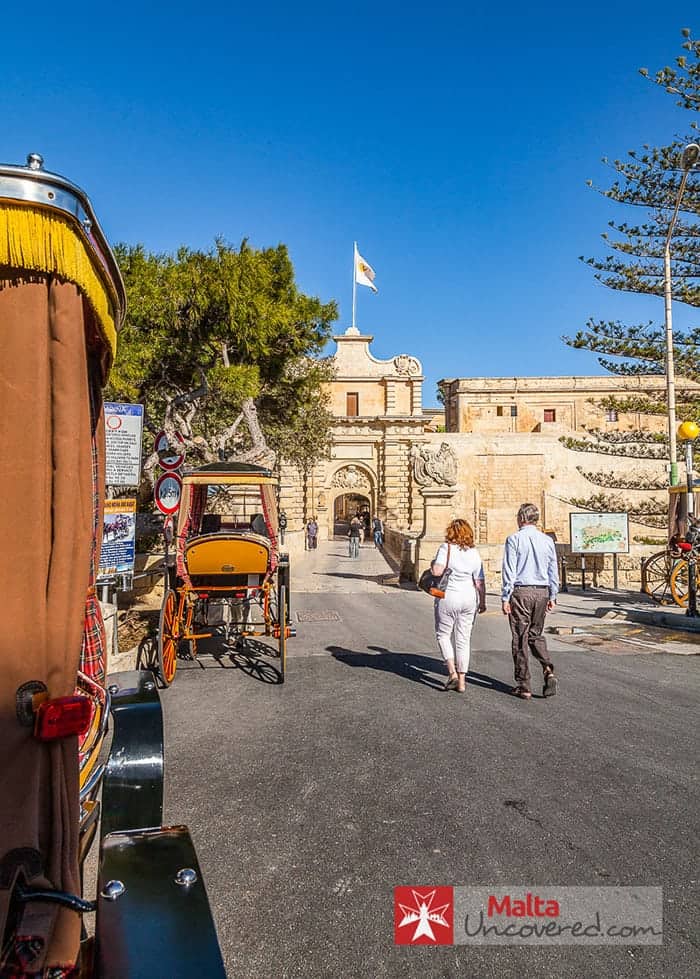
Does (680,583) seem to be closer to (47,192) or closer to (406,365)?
(47,192)

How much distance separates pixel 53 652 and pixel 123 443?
600 cm

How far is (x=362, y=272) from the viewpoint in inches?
1479

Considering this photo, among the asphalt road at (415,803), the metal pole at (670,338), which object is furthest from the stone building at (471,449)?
the asphalt road at (415,803)

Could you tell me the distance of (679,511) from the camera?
39.3ft

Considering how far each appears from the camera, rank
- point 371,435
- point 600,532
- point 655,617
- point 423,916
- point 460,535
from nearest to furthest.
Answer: point 423,916 → point 460,535 → point 655,617 → point 600,532 → point 371,435

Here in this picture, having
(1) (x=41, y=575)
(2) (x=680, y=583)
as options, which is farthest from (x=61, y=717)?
(2) (x=680, y=583)

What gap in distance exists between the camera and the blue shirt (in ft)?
19.4

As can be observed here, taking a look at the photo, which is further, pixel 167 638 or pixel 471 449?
pixel 471 449

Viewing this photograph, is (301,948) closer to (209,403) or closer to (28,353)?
(28,353)

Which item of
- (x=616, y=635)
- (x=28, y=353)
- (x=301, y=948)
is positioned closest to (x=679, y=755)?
(x=301, y=948)

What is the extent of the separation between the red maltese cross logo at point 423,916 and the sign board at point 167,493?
239 inches

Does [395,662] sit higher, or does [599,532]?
[599,532]

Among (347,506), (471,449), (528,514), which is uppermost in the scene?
(471,449)

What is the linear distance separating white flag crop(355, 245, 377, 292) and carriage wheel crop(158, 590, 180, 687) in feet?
109
